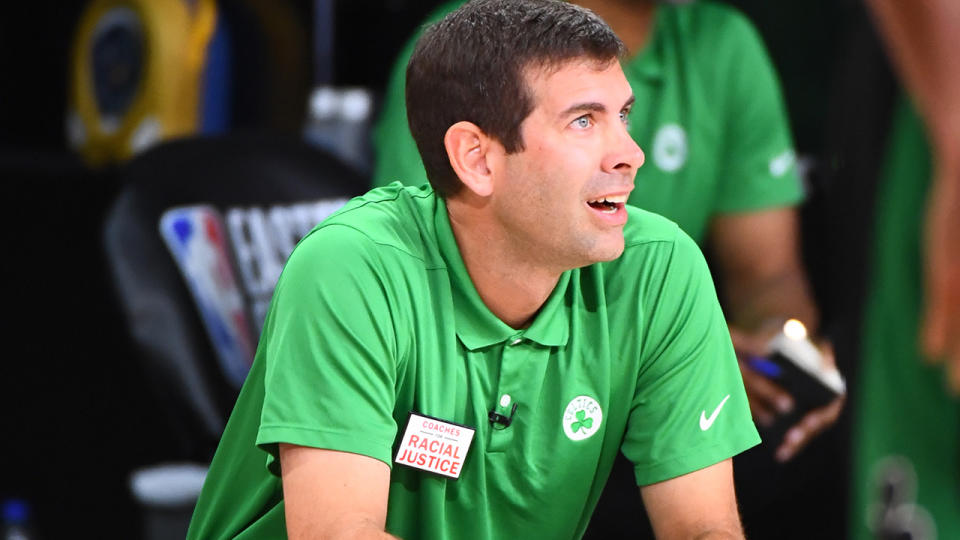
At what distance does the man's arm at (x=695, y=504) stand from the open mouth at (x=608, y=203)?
12.5 inches

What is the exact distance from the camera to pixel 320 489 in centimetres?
156

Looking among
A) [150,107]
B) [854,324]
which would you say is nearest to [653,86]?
[854,324]

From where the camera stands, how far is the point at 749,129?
2.84 metres

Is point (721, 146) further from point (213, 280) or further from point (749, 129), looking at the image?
point (213, 280)

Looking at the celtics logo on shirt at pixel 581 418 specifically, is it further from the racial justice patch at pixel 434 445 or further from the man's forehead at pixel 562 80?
the man's forehead at pixel 562 80

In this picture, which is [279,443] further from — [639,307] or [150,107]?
[150,107]

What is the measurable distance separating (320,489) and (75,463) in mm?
1779

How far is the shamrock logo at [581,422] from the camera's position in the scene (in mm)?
1747

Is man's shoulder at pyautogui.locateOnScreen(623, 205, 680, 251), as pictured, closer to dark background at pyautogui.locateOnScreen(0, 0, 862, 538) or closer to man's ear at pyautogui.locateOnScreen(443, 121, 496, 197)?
man's ear at pyautogui.locateOnScreen(443, 121, 496, 197)

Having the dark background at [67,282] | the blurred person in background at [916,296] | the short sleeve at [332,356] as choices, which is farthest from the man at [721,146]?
the short sleeve at [332,356]

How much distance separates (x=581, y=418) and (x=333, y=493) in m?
0.33

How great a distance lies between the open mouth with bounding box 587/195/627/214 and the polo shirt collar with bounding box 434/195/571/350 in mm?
119

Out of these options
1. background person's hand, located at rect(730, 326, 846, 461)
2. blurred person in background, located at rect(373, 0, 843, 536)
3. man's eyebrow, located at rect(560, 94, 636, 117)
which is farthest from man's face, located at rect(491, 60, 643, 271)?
blurred person in background, located at rect(373, 0, 843, 536)

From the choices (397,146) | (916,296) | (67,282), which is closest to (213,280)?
(397,146)
